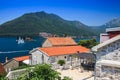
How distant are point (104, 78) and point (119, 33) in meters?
2.65

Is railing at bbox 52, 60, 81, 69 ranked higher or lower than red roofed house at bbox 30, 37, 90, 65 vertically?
lower

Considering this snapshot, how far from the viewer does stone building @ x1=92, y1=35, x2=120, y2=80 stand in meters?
10.6

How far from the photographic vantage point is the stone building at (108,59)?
10609mm

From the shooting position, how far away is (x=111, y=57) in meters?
10.8

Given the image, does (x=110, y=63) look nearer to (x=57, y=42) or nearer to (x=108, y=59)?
(x=108, y=59)

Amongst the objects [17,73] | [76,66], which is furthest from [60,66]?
[17,73]

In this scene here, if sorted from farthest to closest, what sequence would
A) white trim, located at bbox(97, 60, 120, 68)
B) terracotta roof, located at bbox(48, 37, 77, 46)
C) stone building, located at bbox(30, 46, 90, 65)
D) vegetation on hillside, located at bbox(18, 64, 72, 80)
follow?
1. terracotta roof, located at bbox(48, 37, 77, 46)
2. stone building, located at bbox(30, 46, 90, 65)
3. vegetation on hillside, located at bbox(18, 64, 72, 80)
4. white trim, located at bbox(97, 60, 120, 68)

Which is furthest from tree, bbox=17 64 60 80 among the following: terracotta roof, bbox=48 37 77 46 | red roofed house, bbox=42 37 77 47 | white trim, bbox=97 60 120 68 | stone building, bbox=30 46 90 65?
terracotta roof, bbox=48 37 77 46

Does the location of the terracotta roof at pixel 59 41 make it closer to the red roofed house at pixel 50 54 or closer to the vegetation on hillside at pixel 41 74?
the red roofed house at pixel 50 54

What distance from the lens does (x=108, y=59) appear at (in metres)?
10.9

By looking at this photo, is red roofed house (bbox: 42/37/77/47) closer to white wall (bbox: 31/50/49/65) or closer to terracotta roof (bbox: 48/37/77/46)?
terracotta roof (bbox: 48/37/77/46)

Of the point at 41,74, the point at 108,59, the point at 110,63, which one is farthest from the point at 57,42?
the point at 110,63

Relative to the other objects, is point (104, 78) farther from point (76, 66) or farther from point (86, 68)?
point (76, 66)

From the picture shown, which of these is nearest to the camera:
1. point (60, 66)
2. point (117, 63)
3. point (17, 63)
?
point (117, 63)
